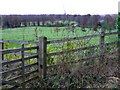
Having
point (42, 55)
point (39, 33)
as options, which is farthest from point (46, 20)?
point (42, 55)

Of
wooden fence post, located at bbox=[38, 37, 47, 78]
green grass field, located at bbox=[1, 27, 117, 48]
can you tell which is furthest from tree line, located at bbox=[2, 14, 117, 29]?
wooden fence post, located at bbox=[38, 37, 47, 78]

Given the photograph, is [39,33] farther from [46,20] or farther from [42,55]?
[42,55]

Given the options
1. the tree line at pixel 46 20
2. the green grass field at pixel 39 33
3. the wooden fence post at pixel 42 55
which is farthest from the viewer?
the green grass field at pixel 39 33

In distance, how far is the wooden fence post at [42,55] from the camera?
6148 mm

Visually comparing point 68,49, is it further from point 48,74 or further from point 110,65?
point 110,65

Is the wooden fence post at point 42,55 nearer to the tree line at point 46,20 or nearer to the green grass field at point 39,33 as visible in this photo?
the green grass field at point 39,33

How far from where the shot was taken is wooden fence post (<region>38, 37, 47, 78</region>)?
615 centimetres

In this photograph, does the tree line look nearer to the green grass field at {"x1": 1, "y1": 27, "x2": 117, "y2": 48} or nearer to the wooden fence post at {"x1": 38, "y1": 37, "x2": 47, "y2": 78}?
the green grass field at {"x1": 1, "y1": 27, "x2": 117, "y2": 48}

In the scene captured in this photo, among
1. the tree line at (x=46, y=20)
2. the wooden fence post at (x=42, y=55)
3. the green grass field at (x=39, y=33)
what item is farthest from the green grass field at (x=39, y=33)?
the wooden fence post at (x=42, y=55)

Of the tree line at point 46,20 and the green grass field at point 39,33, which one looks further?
the green grass field at point 39,33

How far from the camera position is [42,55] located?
20.3 ft

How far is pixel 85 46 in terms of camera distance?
23.0 feet

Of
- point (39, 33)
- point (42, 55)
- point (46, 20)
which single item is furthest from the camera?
point (39, 33)
